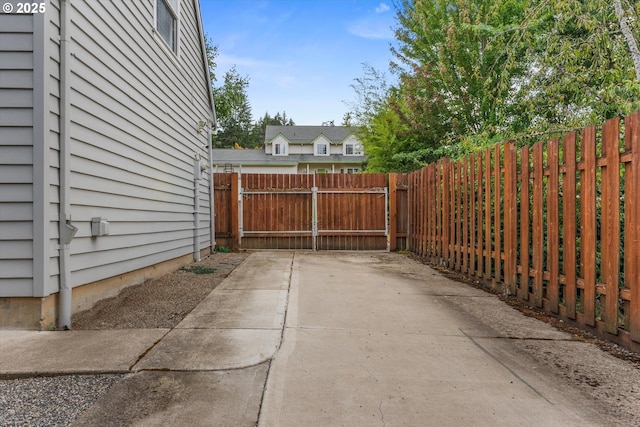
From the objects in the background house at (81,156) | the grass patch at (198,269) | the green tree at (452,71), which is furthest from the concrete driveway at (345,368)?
the green tree at (452,71)

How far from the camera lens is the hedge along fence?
2701 millimetres

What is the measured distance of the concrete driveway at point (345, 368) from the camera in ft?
5.99

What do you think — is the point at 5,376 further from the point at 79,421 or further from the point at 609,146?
the point at 609,146

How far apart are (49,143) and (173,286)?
7.64 feet

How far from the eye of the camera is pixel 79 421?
1750mm

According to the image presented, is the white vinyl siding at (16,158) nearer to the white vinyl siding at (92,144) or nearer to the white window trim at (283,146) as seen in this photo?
the white vinyl siding at (92,144)

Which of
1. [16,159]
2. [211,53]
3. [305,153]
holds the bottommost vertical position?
[16,159]

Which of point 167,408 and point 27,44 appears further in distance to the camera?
point 27,44

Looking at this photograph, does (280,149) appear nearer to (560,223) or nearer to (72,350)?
(560,223)

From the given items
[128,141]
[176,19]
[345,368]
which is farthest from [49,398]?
[176,19]

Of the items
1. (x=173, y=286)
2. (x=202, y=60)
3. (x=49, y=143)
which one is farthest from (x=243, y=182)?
(x=49, y=143)

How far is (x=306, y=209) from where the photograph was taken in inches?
350

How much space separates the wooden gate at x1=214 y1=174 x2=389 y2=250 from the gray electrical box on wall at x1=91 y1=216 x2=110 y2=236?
203 inches

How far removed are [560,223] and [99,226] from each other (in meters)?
4.38
